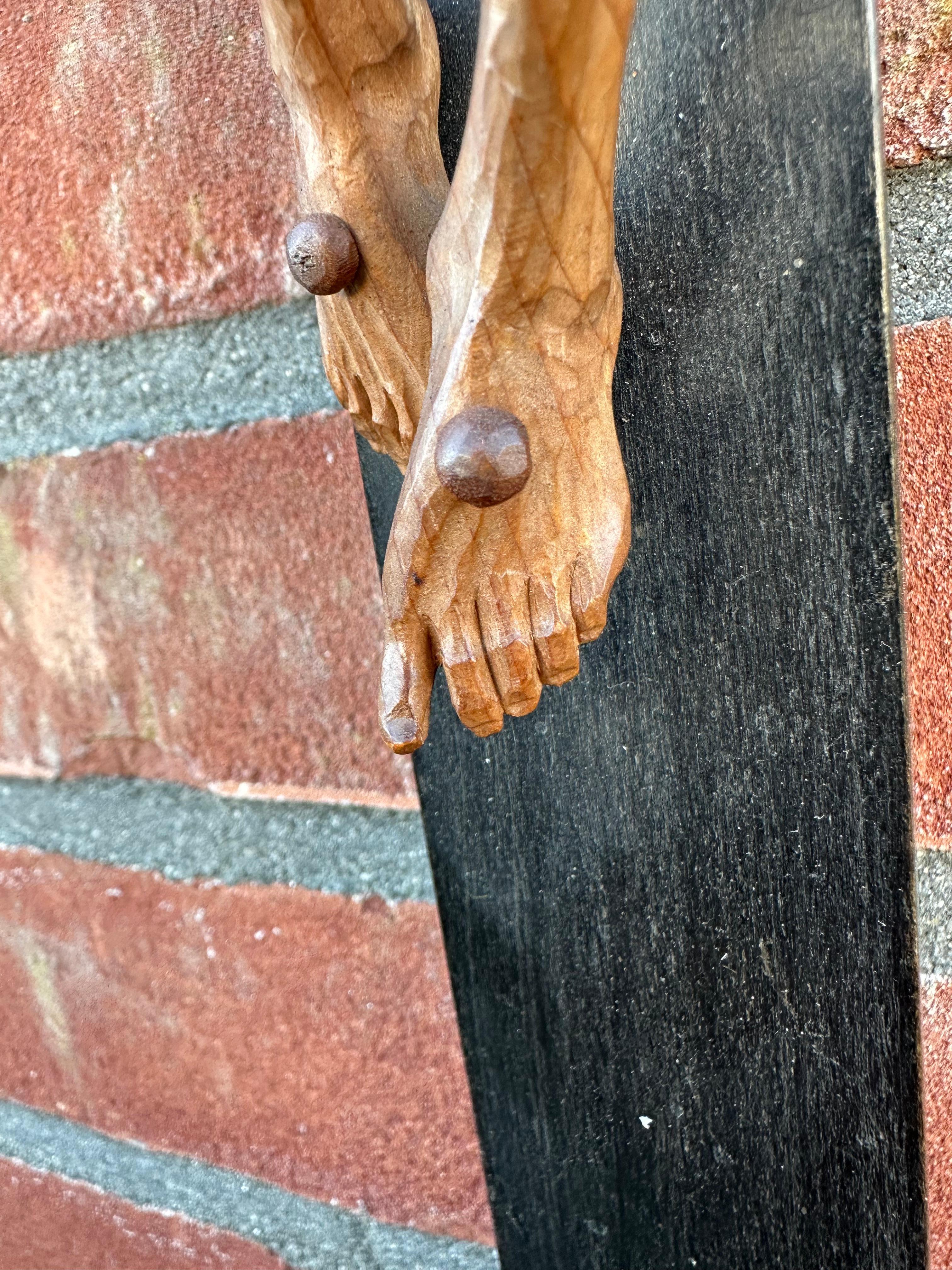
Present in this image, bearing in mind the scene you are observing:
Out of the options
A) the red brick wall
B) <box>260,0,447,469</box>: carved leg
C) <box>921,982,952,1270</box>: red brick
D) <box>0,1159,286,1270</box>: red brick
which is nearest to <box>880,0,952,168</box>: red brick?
the red brick wall

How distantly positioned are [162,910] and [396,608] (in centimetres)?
28

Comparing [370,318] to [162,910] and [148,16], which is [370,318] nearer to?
[148,16]

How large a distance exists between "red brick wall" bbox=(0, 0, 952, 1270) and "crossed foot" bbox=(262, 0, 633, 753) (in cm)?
12

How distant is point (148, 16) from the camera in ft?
0.99

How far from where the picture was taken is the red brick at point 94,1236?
1.48ft

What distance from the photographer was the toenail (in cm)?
20

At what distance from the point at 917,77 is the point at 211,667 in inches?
11.2

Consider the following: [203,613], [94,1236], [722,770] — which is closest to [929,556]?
[722,770]

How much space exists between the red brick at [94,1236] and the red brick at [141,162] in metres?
0.39

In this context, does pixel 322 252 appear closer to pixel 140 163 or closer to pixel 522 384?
pixel 522 384

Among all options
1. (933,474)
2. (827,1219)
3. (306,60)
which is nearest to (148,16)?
(306,60)

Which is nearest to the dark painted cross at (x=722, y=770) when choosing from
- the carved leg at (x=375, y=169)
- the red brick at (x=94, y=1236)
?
the carved leg at (x=375, y=169)

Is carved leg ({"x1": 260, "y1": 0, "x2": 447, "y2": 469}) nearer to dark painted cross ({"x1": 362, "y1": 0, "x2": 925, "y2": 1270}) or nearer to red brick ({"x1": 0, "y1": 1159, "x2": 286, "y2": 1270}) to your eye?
dark painted cross ({"x1": 362, "y1": 0, "x2": 925, "y2": 1270})

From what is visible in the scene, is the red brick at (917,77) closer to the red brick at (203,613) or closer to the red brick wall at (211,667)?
the red brick wall at (211,667)
